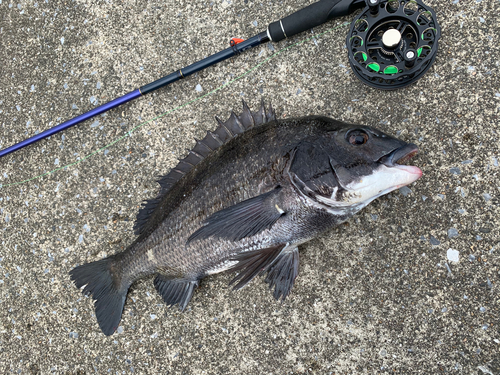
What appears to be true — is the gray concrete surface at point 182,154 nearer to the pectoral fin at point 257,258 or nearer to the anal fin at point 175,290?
the anal fin at point 175,290

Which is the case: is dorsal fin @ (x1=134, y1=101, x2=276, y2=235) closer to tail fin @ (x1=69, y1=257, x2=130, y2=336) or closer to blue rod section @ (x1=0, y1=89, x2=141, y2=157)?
tail fin @ (x1=69, y1=257, x2=130, y2=336)

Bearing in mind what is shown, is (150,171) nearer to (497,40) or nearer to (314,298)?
(314,298)

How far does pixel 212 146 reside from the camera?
2.08m

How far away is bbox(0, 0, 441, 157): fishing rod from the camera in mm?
1935

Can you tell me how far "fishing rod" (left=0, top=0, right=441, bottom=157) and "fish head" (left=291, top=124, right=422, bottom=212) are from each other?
0.55 m

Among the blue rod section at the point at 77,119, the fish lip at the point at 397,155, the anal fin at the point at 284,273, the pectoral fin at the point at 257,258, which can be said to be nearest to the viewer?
the fish lip at the point at 397,155

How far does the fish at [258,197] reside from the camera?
1678 millimetres

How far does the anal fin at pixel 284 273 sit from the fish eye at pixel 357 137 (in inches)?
29.4

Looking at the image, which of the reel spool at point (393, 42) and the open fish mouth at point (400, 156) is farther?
the reel spool at point (393, 42)

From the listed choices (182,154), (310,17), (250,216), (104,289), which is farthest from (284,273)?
(310,17)

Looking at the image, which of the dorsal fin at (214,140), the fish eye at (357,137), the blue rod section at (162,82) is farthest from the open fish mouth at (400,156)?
the blue rod section at (162,82)

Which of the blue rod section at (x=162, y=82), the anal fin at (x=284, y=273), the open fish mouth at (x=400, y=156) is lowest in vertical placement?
the anal fin at (x=284, y=273)

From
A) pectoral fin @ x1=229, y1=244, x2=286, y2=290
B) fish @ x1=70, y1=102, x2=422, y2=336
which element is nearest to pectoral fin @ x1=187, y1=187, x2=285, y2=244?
fish @ x1=70, y1=102, x2=422, y2=336

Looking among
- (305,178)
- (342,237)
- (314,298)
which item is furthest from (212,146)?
(314,298)
